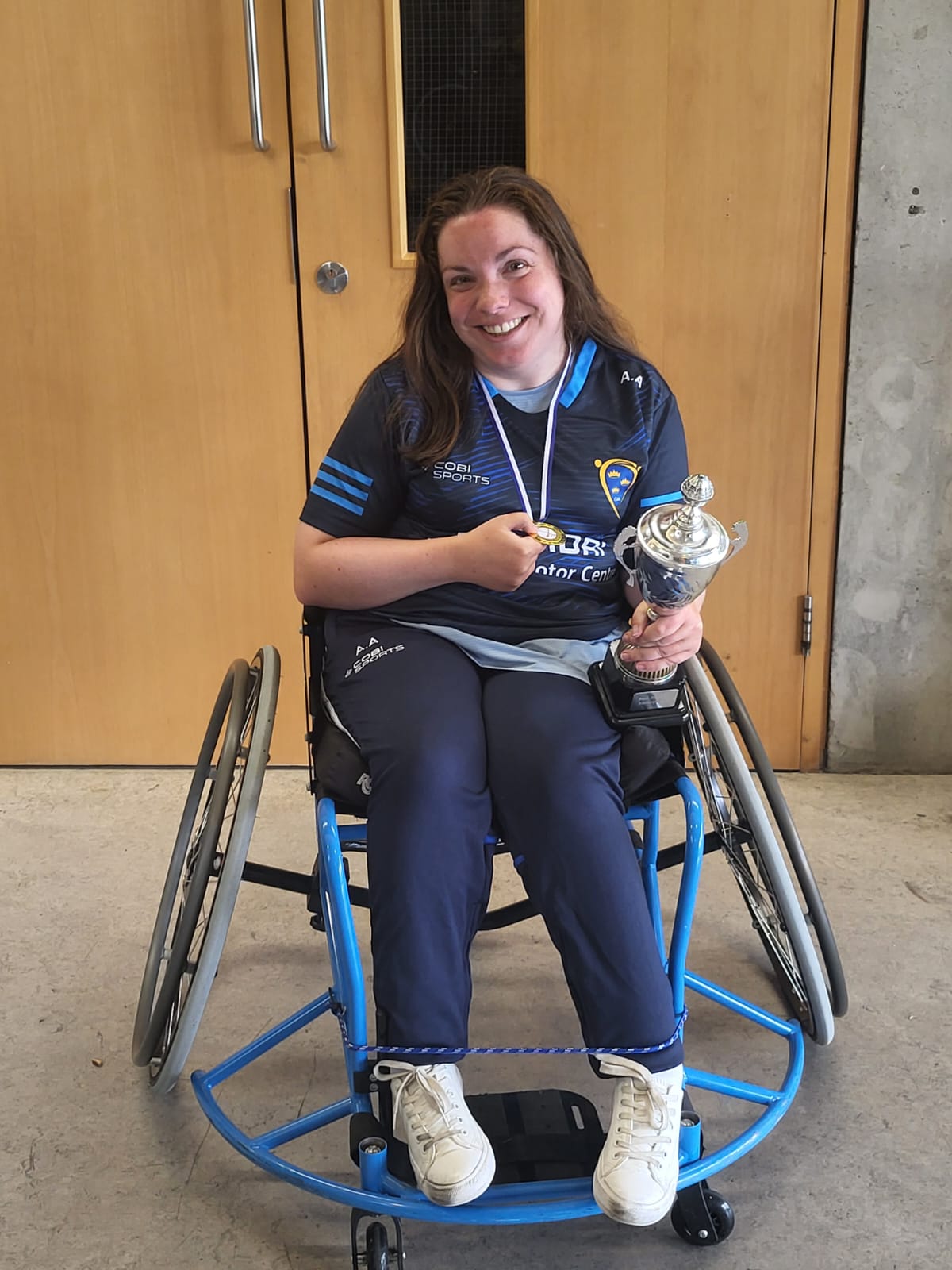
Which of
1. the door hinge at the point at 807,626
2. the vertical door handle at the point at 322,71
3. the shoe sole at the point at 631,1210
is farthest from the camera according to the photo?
the door hinge at the point at 807,626

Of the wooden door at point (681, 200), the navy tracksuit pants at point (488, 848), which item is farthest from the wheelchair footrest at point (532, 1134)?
the wooden door at point (681, 200)

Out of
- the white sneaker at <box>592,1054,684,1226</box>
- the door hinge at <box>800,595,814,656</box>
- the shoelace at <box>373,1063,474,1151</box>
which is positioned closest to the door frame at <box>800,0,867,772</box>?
the door hinge at <box>800,595,814,656</box>

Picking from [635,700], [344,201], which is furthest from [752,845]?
[344,201]

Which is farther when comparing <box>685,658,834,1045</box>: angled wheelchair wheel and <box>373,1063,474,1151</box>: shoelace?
<box>685,658,834,1045</box>: angled wheelchair wheel

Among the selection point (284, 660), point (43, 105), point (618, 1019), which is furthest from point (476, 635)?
point (43, 105)

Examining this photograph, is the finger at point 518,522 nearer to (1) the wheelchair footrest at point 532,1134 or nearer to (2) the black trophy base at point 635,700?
(2) the black trophy base at point 635,700

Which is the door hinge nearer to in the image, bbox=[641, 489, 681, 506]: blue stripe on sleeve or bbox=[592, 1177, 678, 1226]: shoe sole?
bbox=[641, 489, 681, 506]: blue stripe on sleeve

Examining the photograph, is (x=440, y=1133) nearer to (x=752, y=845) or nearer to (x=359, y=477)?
(x=752, y=845)

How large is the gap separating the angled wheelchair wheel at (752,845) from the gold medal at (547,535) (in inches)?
9.6

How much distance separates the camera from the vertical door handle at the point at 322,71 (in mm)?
2033

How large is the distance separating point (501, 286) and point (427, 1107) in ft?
2.97

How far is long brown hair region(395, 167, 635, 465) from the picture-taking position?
1.34 metres

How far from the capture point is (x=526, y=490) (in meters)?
1.33

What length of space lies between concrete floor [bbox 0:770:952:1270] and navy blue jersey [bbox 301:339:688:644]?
2.04ft
